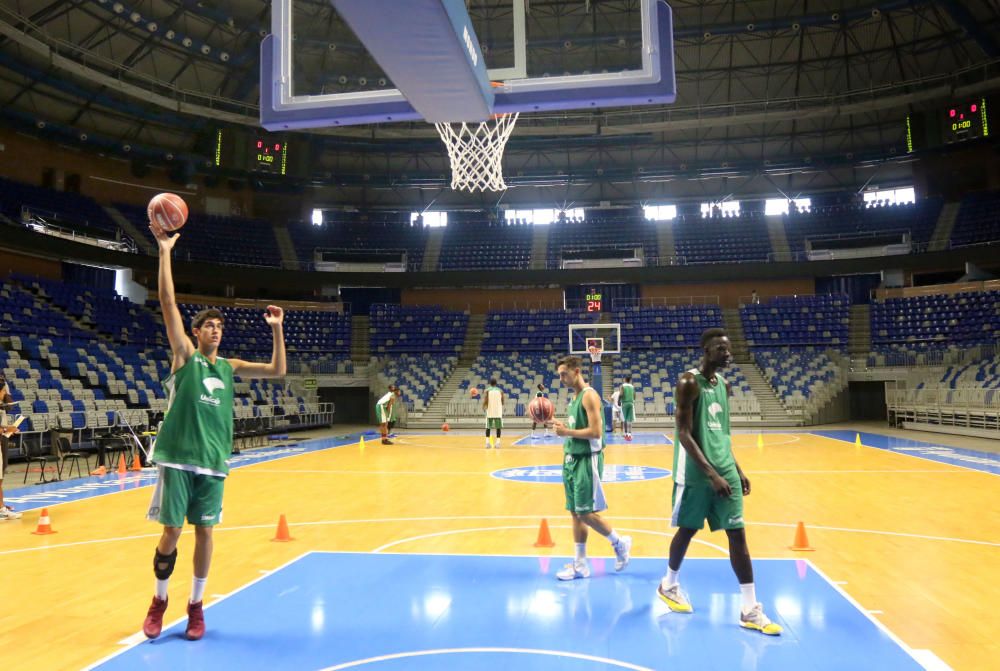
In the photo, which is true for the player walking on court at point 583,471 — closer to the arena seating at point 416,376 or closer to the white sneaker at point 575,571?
the white sneaker at point 575,571

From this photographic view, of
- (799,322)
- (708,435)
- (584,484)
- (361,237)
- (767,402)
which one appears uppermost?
(361,237)

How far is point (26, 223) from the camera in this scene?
22984 mm

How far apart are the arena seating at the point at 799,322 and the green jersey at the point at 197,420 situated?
91.7 feet

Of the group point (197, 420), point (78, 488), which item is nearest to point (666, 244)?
point (78, 488)

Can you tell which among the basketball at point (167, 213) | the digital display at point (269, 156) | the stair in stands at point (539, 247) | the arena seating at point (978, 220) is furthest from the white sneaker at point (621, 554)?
the arena seating at point (978, 220)

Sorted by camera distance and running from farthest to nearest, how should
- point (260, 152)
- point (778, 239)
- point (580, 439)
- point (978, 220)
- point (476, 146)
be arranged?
point (778, 239) → point (978, 220) → point (260, 152) → point (476, 146) → point (580, 439)

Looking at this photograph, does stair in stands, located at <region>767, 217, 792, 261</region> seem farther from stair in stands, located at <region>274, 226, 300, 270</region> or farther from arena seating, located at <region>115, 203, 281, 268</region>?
arena seating, located at <region>115, 203, 281, 268</region>

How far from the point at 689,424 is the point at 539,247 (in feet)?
97.2

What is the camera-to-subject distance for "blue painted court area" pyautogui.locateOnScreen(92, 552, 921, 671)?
374 centimetres

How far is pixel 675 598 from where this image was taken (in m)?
4.57

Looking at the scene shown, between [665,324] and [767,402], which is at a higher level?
[665,324]

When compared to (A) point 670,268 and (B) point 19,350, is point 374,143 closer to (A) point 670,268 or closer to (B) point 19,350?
(A) point 670,268

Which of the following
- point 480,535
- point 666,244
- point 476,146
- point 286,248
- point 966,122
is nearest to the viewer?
point 480,535

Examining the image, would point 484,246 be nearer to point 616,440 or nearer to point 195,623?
point 616,440
